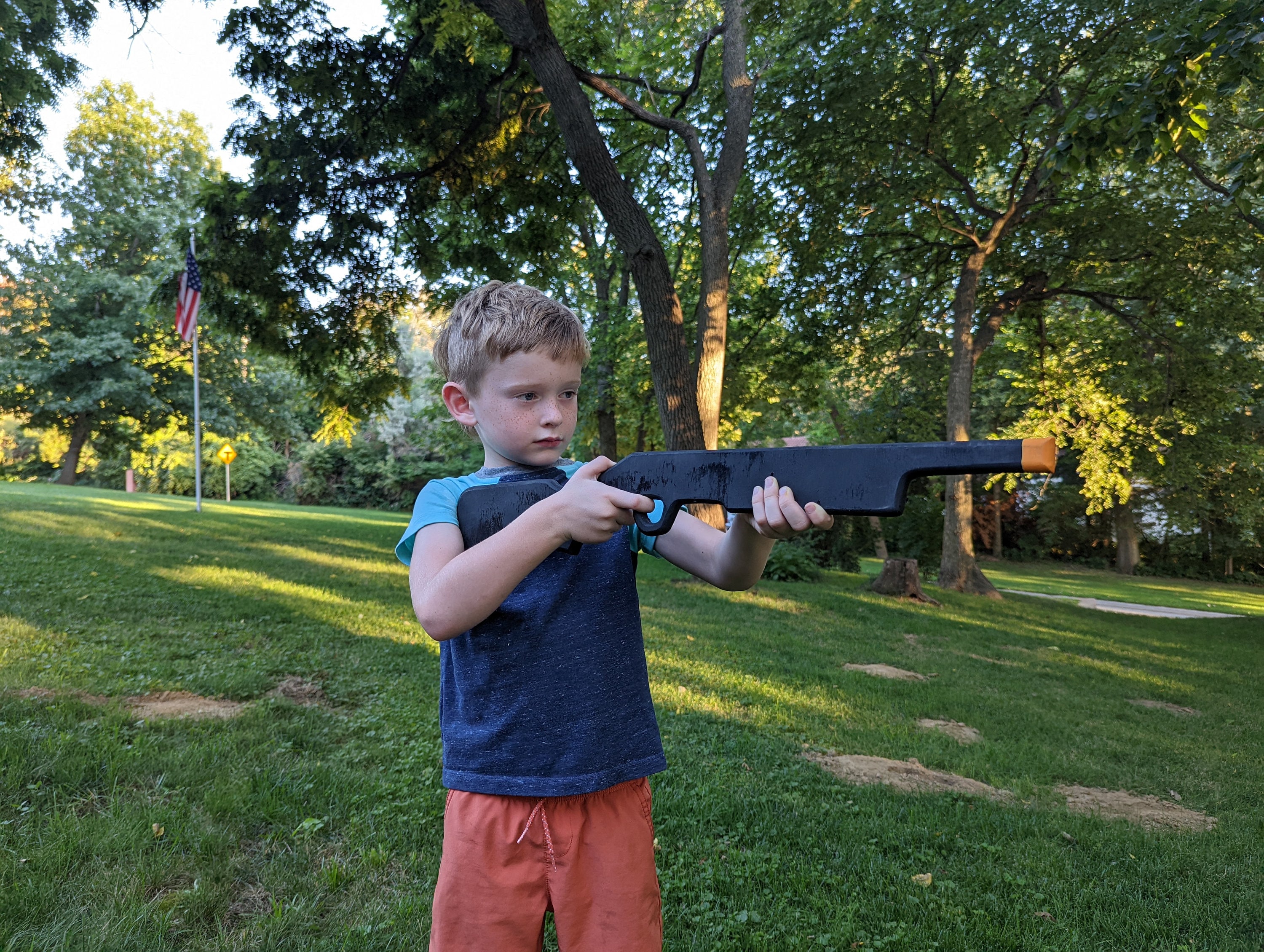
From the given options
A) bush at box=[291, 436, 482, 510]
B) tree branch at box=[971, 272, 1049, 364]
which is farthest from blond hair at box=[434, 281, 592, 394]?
bush at box=[291, 436, 482, 510]

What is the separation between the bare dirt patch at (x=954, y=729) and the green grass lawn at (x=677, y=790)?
13 centimetres

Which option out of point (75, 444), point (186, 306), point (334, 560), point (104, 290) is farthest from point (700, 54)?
point (75, 444)

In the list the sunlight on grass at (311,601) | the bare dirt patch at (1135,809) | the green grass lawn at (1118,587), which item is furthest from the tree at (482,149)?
the green grass lawn at (1118,587)

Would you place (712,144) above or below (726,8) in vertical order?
below

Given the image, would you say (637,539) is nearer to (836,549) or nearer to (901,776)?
(901,776)

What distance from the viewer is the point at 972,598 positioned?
13.1m

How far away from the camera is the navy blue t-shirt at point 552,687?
1.56 m

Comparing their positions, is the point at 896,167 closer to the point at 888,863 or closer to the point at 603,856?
the point at 888,863

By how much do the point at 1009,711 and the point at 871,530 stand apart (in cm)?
2088

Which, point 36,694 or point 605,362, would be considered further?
point 605,362

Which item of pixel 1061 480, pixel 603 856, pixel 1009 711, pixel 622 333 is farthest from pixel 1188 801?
pixel 1061 480

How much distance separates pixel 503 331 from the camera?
1600 millimetres

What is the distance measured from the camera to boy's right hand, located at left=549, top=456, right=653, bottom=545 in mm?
1301

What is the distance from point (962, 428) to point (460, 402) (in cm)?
1253
